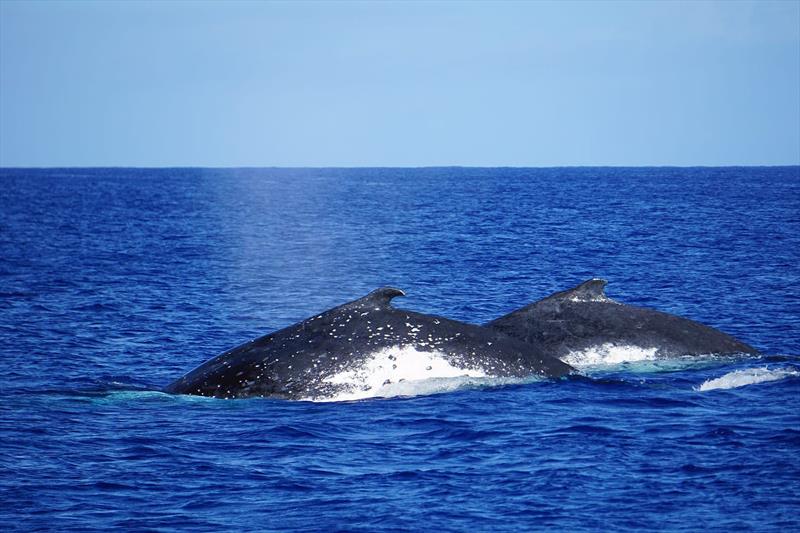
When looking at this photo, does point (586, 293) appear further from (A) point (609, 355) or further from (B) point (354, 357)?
(B) point (354, 357)

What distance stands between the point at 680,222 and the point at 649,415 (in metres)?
67.6

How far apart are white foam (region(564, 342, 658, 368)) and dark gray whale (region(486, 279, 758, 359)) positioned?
27 millimetres

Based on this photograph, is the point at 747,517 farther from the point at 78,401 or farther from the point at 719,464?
the point at 78,401

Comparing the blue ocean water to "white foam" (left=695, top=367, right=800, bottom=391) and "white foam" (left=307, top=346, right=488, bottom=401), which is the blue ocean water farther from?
"white foam" (left=307, top=346, right=488, bottom=401)

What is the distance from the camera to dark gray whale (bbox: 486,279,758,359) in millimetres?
21281

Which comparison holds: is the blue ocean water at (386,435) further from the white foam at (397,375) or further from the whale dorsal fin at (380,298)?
the whale dorsal fin at (380,298)

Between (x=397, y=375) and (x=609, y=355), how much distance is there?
15.5 feet

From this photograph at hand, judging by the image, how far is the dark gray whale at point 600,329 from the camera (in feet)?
69.8

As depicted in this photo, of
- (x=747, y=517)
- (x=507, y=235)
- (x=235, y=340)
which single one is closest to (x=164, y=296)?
(x=235, y=340)

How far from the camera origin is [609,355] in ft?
69.2

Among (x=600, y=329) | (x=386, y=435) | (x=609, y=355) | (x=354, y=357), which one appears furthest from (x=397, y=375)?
(x=600, y=329)

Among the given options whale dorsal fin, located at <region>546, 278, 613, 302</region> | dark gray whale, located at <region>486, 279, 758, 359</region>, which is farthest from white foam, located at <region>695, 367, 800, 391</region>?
whale dorsal fin, located at <region>546, 278, 613, 302</region>

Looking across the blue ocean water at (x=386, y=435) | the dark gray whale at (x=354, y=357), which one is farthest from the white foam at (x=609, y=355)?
the dark gray whale at (x=354, y=357)

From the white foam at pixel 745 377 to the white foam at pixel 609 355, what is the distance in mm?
1597
